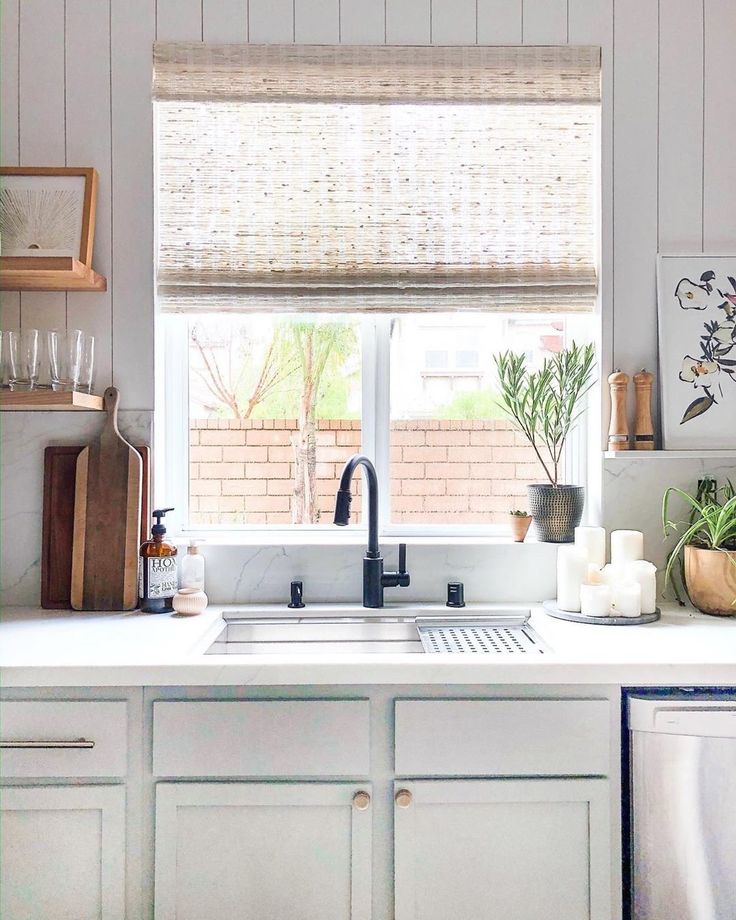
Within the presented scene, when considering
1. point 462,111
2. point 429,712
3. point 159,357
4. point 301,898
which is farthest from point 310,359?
point 301,898

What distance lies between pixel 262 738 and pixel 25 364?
3.82 feet

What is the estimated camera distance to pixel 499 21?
197 cm

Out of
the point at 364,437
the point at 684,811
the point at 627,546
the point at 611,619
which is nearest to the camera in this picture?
the point at 684,811

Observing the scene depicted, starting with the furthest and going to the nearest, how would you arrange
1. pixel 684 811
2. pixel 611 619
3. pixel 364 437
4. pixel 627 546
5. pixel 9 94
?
pixel 364 437 < pixel 9 94 < pixel 627 546 < pixel 611 619 < pixel 684 811

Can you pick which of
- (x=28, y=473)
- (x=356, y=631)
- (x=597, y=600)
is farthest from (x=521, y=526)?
(x=28, y=473)

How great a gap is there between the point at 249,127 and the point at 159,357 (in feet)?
2.35

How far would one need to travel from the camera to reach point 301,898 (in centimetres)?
139

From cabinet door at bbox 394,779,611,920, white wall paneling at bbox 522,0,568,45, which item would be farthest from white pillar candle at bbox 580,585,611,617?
white wall paneling at bbox 522,0,568,45

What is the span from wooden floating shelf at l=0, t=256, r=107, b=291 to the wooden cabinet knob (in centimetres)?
147

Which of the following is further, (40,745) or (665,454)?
(665,454)

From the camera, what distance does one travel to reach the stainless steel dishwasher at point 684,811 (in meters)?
1.37

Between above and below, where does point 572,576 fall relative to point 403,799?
above

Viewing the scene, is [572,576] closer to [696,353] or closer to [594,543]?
[594,543]

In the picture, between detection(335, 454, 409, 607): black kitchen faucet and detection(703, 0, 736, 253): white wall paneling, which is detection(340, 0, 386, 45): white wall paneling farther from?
detection(335, 454, 409, 607): black kitchen faucet
